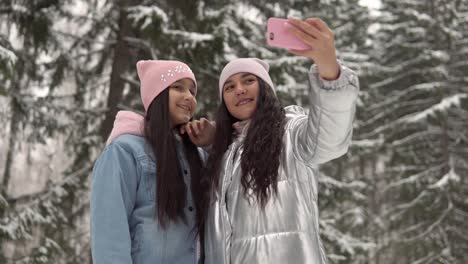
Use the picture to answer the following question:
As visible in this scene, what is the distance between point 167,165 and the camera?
10.3 ft

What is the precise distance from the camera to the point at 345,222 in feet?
59.9

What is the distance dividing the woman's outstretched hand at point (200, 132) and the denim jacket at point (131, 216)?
1.04ft

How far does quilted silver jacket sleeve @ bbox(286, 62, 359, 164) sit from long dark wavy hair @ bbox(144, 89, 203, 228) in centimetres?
81

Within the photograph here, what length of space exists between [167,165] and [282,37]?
111 cm

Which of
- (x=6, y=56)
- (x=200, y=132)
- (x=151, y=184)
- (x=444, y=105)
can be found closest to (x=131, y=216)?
(x=151, y=184)

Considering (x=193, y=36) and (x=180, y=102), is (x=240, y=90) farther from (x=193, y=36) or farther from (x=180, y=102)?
(x=193, y=36)

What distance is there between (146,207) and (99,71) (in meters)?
7.61

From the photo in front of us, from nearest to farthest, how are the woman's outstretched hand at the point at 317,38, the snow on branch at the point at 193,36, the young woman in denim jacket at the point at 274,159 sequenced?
the woman's outstretched hand at the point at 317,38, the young woman in denim jacket at the point at 274,159, the snow on branch at the point at 193,36

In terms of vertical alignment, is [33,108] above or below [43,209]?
above

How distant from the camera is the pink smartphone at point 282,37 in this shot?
2.43 meters

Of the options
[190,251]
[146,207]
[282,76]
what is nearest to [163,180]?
[146,207]

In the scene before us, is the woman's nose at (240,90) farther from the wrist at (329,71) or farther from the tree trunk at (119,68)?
the tree trunk at (119,68)

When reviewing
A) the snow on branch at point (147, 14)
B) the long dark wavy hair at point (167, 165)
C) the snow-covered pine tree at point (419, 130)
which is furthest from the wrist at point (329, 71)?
the snow-covered pine tree at point (419, 130)

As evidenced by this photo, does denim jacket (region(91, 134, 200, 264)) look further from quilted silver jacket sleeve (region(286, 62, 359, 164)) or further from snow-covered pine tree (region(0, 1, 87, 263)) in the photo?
snow-covered pine tree (region(0, 1, 87, 263))
